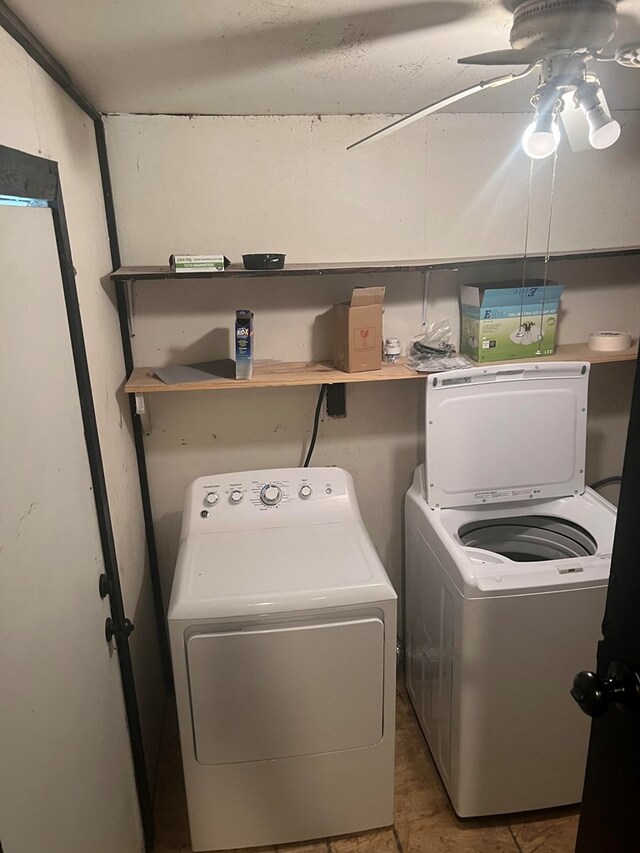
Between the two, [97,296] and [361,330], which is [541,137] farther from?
[97,296]

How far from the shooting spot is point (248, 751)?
66.4 inches

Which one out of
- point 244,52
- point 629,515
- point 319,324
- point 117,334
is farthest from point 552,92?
point 117,334

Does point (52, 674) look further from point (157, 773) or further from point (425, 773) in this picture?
point (425, 773)

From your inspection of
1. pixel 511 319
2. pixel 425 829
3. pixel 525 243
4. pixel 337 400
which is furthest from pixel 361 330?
pixel 425 829

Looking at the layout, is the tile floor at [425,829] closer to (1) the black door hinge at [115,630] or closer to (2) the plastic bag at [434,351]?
(1) the black door hinge at [115,630]

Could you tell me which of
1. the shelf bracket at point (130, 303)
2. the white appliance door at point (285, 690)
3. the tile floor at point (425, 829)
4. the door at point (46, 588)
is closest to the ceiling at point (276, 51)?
the door at point (46, 588)

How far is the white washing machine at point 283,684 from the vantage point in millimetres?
1596

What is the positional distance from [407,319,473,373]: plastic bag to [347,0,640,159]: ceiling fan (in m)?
0.82

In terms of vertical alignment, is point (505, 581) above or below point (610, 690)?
below

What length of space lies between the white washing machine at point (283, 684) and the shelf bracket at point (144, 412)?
1.52ft

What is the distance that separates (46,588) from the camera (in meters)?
1.04

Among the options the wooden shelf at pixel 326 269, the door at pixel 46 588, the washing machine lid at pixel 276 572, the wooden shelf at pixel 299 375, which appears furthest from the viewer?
the wooden shelf at pixel 299 375

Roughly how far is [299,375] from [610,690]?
1305 mm

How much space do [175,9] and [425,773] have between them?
2274 mm
